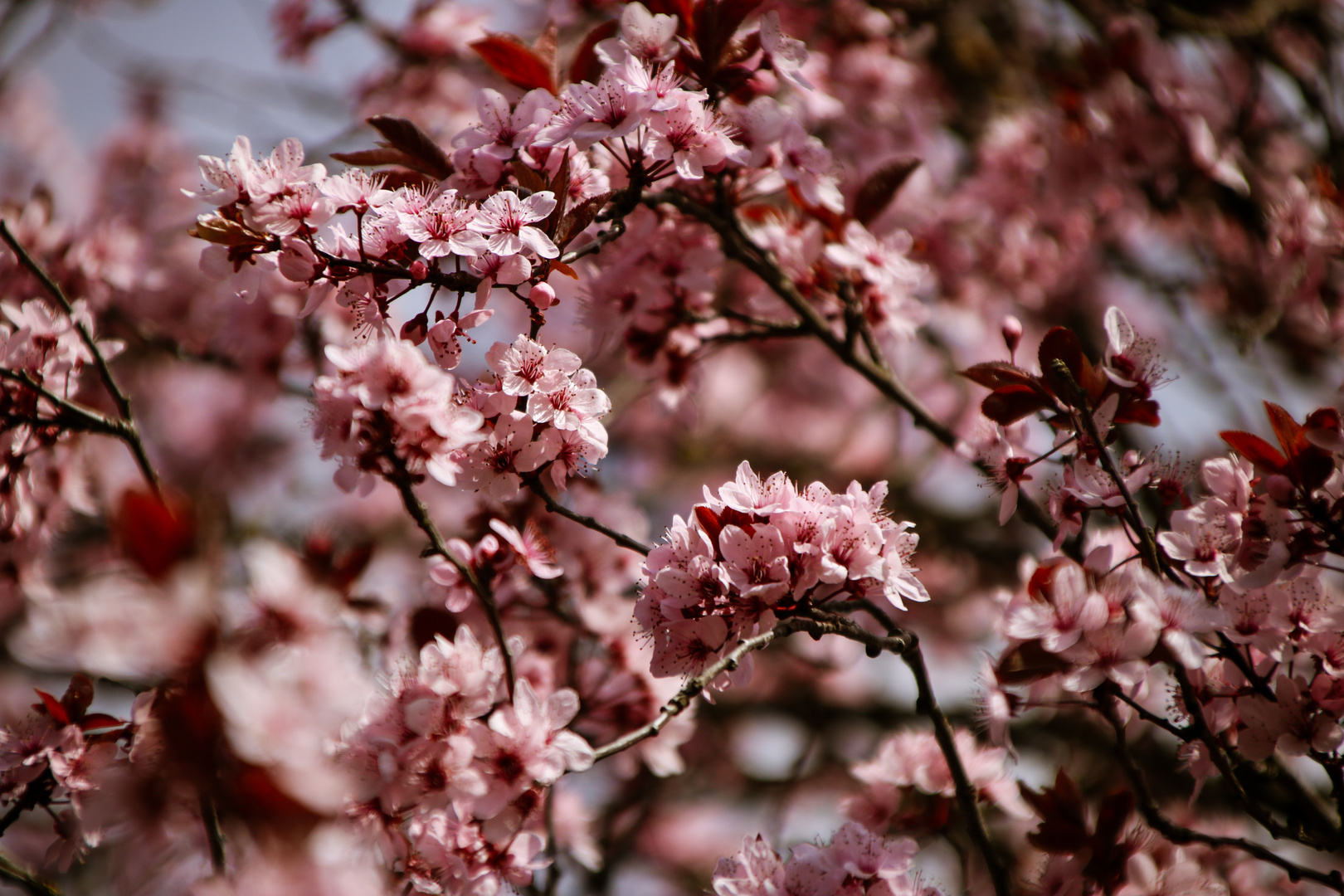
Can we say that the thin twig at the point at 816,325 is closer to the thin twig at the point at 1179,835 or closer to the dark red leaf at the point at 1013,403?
the dark red leaf at the point at 1013,403

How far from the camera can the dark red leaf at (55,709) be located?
1.49 m

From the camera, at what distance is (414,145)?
61.8 inches

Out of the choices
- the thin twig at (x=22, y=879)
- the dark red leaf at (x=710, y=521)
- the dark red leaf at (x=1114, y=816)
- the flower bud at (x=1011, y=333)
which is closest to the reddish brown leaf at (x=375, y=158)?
the dark red leaf at (x=710, y=521)

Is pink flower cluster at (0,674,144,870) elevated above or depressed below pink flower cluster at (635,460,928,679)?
below

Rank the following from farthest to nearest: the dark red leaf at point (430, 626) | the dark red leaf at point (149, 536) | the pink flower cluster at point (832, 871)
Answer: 1. the dark red leaf at point (430, 626)
2. the pink flower cluster at point (832, 871)
3. the dark red leaf at point (149, 536)

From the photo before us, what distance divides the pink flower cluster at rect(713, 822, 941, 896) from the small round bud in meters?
0.96

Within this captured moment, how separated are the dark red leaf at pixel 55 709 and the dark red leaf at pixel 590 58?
1440 millimetres

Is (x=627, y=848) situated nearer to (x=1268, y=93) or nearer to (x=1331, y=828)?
(x=1331, y=828)

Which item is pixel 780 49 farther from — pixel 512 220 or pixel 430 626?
pixel 430 626

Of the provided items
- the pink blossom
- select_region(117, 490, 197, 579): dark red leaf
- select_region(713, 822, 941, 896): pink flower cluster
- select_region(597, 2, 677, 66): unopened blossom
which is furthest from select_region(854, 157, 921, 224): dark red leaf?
select_region(117, 490, 197, 579): dark red leaf

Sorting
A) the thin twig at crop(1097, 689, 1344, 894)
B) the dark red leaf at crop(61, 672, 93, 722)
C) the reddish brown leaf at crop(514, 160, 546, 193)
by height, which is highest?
the reddish brown leaf at crop(514, 160, 546, 193)

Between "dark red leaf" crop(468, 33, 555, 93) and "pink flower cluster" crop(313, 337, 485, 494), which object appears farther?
"dark red leaf" crop(468, 33, 555, 93)

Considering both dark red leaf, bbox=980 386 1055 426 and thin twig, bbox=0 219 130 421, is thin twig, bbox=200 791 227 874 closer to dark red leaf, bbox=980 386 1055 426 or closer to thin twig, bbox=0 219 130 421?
thin twig, bbox=0 219 130 421

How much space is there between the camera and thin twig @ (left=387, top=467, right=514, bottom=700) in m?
1.37
